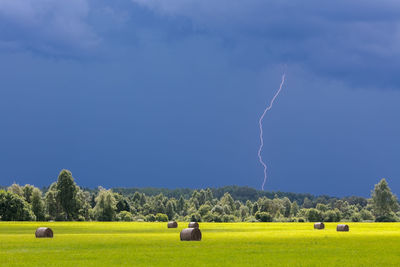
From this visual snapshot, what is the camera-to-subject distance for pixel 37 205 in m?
132

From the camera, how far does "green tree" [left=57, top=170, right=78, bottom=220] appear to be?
130 metres

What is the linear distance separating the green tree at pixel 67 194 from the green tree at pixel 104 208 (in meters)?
5.34

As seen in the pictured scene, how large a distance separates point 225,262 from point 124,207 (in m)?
147

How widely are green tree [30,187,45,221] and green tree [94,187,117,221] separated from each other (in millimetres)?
12491

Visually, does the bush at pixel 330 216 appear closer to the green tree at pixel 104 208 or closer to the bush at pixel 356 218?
the bush at pixel 356 218

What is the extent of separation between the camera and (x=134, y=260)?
26.3m

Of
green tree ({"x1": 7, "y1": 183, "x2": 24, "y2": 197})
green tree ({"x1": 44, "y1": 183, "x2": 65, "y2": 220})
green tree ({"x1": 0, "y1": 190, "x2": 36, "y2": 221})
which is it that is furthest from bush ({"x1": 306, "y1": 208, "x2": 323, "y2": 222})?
green tree ({"x1": 7, "y1": 183, "x2": 24, "y2": 197})

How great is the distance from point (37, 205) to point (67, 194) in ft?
25.5

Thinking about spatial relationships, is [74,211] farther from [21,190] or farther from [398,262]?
[398,262]

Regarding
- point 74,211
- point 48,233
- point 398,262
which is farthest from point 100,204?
point 398,262

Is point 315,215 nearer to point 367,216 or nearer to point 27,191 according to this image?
point 367,216

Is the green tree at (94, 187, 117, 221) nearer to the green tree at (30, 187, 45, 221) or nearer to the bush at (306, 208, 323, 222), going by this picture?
the green tree at (30, 187, 45, 221)

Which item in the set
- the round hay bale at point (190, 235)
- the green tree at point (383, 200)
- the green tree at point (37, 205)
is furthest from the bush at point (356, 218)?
the round hay bale at point (190, 235)

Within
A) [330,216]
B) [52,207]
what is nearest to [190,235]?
[52,207]
